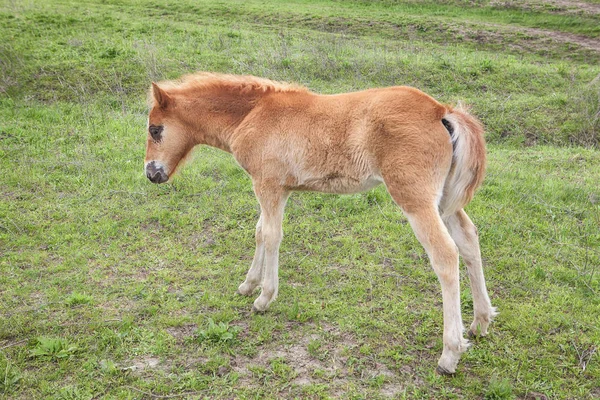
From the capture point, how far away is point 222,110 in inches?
187

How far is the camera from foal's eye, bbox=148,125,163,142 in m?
4.78

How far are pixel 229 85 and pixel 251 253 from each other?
195 centimetres

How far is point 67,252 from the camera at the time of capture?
5488 millimetres

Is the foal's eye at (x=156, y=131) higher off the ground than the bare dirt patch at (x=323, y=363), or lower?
higher

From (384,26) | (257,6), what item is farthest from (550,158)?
(257,6)

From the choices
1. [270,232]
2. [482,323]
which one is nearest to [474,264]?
[482,323]

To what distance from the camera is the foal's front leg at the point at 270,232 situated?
4.45 metres

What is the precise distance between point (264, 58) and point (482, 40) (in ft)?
26.1

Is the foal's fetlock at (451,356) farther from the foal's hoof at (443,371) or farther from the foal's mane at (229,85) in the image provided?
the foal's mane at (229,85)

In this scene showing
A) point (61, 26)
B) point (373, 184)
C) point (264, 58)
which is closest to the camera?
point (373, 184)

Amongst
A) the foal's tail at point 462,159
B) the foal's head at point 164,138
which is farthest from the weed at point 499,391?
the foal's head at point 164,138

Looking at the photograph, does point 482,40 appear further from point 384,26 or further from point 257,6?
point 257,6

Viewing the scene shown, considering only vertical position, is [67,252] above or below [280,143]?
below

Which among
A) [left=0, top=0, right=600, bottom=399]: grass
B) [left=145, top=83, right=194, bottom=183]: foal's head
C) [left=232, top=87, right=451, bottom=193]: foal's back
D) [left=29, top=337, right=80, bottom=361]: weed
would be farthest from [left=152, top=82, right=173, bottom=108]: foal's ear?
[left=29, top=337, right=80, bottom=361]: weed
